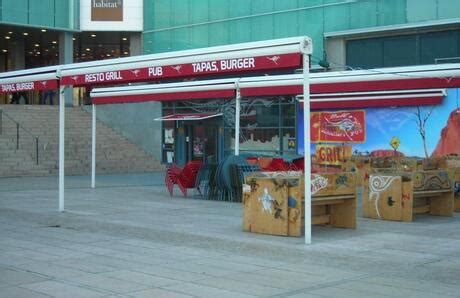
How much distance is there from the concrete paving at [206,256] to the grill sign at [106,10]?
2499 centimetres

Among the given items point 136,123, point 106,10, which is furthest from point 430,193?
point 106,10

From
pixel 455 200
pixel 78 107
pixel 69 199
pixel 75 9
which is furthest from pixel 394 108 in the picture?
pixel 75 9

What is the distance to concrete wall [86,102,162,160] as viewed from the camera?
1389 inches

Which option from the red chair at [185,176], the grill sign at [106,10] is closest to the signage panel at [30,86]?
the red chair at [185,176]

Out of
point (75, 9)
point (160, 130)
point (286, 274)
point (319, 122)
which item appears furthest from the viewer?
point (75, 9)

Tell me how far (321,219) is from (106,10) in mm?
29489

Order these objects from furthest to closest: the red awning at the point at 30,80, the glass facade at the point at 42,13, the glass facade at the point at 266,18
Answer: the glass facade at the point at 42,13, the glass facade at the point at 266,18, the red awning at the point at 30,80

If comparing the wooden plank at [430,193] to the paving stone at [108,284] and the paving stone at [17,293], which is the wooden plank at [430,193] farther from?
the paving stone at [17,293]

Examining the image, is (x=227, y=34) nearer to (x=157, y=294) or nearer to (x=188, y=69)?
(x=188, y=69)

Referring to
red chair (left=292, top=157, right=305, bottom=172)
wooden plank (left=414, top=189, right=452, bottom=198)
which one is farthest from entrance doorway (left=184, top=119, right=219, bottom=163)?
wooden plank (left=414, top=189, right=452, bottom=198)

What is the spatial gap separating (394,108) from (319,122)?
3713 millimetres

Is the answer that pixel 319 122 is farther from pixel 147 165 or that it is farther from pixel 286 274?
pixel 286 274

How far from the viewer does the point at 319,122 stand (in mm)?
28797

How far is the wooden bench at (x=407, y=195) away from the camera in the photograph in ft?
44.4
